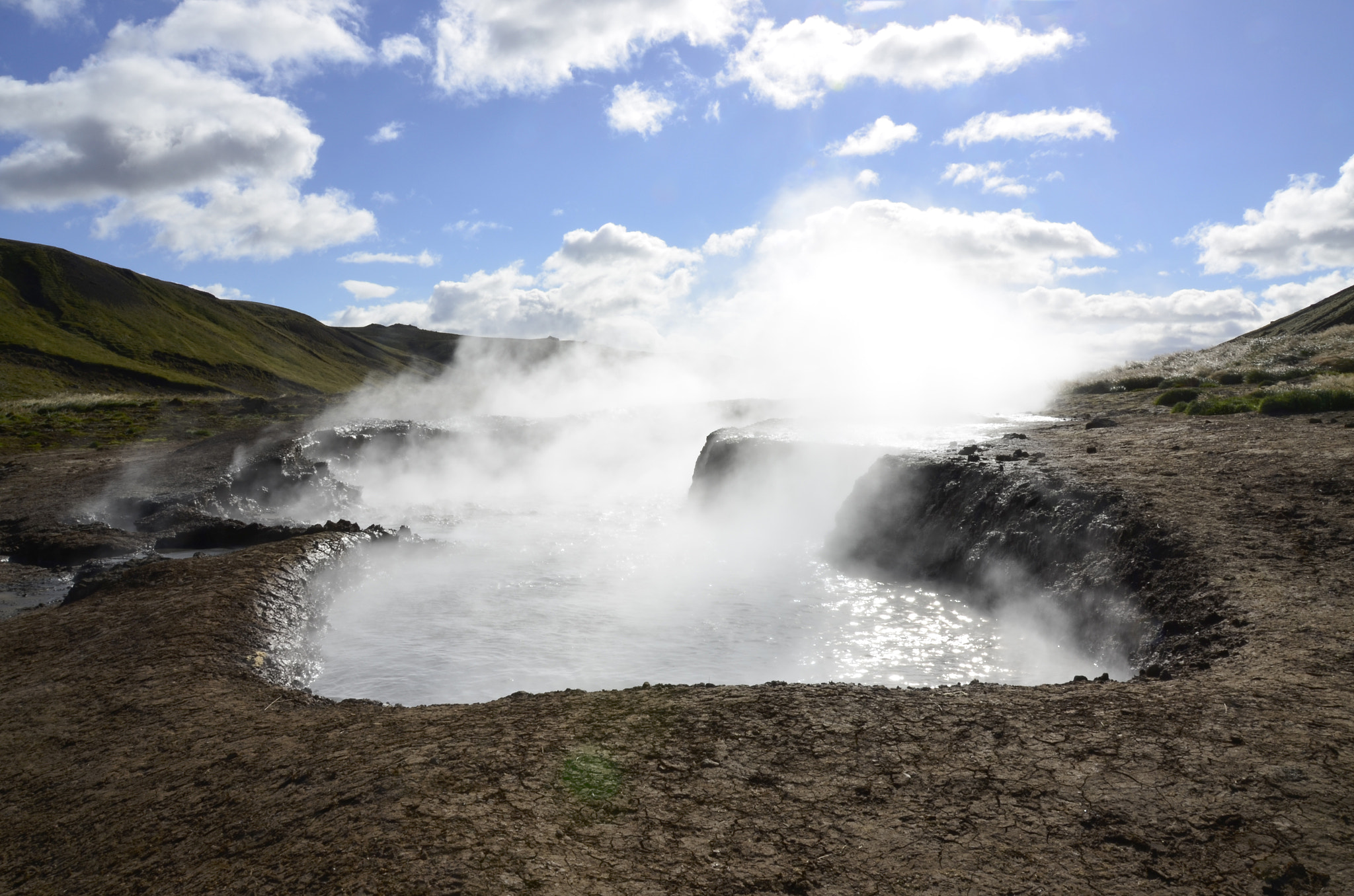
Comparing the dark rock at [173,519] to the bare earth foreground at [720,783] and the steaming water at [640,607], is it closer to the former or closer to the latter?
the steaming water at [640,607]

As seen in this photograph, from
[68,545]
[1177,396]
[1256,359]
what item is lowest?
[68,545]

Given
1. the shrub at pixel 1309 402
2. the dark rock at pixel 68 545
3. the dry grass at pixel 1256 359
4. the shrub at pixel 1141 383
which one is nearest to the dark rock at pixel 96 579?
the dark rock at pixel 68 545

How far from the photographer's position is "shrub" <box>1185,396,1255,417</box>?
1756 centimetres

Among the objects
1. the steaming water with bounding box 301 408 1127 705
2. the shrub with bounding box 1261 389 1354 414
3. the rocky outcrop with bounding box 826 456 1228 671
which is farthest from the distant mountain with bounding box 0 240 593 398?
the shrub with bounding box 1261 389 1354 414

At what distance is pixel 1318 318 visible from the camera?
5400 cm

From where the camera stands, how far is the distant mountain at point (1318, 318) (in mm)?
49062

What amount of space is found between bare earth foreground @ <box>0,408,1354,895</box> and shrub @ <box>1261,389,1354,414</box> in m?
11.6

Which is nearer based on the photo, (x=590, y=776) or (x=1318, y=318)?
(x=590, y=776)

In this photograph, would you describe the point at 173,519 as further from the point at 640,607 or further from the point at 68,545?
the point at 640,607

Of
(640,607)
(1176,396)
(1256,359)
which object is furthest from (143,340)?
(1256,359)

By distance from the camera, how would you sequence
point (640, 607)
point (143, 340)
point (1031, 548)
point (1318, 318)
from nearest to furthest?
point (1031, 548)
point (640, 607)
point (1318, 318)
point (143, 340)

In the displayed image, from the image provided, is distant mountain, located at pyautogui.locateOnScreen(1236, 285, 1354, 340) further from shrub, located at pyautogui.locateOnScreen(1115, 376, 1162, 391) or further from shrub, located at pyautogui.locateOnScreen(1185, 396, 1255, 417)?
shrub, located at pyautogui.locateOnScreen(1185, 396, 1255, 417)

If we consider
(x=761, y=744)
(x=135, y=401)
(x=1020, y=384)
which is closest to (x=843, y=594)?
(x=761, y=744)

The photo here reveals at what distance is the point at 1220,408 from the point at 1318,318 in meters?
49.9
